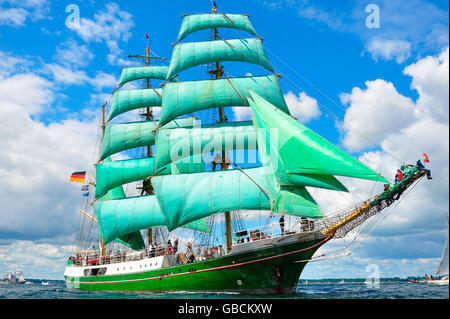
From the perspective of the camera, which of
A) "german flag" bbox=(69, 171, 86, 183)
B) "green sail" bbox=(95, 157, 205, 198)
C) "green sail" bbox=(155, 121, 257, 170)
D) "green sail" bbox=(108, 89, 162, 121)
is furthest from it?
"german flag" bbox=(69, 171, 86, 183)

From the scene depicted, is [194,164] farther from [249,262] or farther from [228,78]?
[249,262]

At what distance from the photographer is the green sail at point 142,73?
60906 millimetres

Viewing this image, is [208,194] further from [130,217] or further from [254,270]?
[130,217]

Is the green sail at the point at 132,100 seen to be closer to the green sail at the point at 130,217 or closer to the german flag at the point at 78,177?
the german flag at the point at 78,177

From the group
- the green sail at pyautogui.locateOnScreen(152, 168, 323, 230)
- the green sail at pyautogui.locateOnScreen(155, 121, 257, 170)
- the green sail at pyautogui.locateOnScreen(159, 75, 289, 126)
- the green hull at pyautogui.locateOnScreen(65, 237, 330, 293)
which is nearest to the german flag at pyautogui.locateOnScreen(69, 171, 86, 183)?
the green sail at pyautogui.locateOnScreen(155, 121, 257, 170)

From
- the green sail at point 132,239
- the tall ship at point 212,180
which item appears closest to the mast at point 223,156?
the tall ship at point 212,180

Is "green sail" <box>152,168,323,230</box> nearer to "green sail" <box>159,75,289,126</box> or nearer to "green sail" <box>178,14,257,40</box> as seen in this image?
"green sail" <box>159,75,289,126</box>

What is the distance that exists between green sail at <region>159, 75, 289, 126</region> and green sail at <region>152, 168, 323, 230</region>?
752 cm

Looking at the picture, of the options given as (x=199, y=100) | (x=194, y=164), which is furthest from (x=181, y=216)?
(x=199, y=100)

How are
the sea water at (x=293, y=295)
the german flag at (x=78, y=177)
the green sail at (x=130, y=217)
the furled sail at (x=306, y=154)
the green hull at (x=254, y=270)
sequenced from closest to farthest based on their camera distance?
the furled sail at (x=306, y=154), the sea water at (x=293, y=295), the green hull at (x=254, y=270), the green sail at (x=130, y=217), the german flag at (x=78, y=177)

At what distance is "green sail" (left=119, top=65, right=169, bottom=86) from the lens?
Result: 2398 inches

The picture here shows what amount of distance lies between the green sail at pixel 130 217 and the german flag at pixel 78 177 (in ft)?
36.7

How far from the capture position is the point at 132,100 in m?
58.8

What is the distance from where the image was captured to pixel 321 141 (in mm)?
30359
